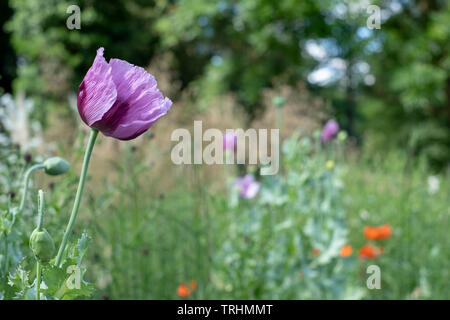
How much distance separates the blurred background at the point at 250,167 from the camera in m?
1.52

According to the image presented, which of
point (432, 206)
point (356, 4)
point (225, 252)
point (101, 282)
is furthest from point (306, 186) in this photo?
point (356, 4)

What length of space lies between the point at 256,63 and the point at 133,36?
215 centimetres

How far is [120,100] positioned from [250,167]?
3.59 feet

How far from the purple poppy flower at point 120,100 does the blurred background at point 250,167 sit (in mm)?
433

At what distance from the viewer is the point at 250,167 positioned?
161 cm

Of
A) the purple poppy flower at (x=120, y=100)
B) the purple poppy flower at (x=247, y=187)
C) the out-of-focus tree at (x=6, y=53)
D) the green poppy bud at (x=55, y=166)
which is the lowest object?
the green poppy bud at (x=55, y=166)

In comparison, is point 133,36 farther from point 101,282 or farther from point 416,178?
point 101,282

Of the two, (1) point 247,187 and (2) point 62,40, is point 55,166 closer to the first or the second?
(1) point 247,187

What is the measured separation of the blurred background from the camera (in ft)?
4.99

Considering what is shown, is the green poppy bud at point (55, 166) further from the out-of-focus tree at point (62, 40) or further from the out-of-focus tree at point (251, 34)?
the out-of-focus tree at point (62, 40)

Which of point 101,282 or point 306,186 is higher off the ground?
point 306,186

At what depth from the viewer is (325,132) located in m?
1.77

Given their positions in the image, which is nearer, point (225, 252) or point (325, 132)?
point (225, 252)
